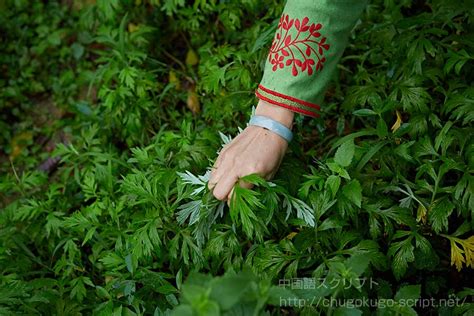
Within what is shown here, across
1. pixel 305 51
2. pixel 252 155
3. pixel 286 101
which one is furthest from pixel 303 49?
pixel 252 155

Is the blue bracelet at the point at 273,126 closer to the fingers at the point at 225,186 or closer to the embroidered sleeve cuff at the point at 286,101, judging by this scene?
the embroidered sleeve cuff at the point at 286,101

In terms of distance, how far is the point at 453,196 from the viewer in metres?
1.90

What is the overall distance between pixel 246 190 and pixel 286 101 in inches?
14.2

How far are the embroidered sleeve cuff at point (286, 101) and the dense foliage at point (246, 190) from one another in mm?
135

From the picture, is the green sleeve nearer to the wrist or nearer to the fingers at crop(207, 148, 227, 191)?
the wrist

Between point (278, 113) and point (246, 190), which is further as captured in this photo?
point (278, 113)

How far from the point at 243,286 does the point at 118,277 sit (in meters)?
0.96

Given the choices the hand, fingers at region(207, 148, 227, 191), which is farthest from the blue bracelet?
fingers at region(207, 148, 227, 191)

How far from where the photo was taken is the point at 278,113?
188 cm

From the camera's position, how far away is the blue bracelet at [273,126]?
186 centimetres

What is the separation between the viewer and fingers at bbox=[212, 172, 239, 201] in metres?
1.79

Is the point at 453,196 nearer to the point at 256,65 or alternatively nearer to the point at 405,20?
the point at 405,20

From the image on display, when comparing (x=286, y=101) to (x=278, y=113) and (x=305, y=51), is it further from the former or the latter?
(x=305, y=51)

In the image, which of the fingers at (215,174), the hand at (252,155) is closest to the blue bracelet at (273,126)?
the hand at (252,155)
